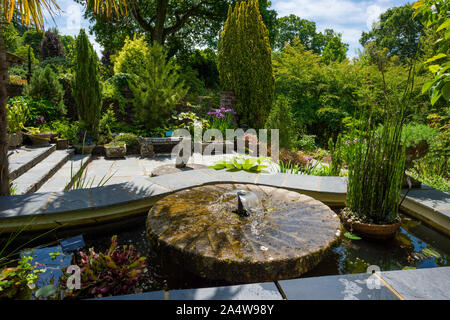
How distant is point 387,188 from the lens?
7.55 feet

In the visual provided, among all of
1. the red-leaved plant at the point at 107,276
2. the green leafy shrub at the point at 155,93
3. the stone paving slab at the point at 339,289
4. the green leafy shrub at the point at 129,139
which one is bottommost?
the red-leaved plant at the point at 107,276

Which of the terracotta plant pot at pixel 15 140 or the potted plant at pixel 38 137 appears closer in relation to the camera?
the terracotta plant pot at pixel 15 140

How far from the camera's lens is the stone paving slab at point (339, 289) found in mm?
1243

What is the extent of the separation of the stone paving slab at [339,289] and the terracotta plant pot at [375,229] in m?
1.04

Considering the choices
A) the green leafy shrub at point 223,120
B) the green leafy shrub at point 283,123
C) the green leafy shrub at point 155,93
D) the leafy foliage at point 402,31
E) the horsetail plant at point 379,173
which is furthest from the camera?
the leafy foliage at point 402,31

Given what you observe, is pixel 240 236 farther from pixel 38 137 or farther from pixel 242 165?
pixel 38 137

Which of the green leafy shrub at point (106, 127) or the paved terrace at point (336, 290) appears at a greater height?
the green leafy shrub at point (106, 127)

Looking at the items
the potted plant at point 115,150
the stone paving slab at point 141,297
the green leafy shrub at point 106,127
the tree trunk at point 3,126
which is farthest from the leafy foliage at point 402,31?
the stone paving slab at point 141,297

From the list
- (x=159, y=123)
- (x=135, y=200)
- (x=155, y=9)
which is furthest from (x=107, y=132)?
(x=155, y=9)

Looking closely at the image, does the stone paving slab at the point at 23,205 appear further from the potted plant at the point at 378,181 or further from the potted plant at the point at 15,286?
the potted plant at the point at 378,181

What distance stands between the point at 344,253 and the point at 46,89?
8.64 m

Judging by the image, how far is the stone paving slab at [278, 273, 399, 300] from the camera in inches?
48.9

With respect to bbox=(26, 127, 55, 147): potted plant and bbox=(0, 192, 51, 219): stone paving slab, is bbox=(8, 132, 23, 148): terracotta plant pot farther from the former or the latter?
bbox=(0, 192, 51, 219): stone paving slab

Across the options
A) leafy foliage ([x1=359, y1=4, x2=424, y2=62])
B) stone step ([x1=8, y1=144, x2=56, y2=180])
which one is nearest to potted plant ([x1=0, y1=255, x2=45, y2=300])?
stone step ([x1=8, y1=144, x2=56, y2=180])
